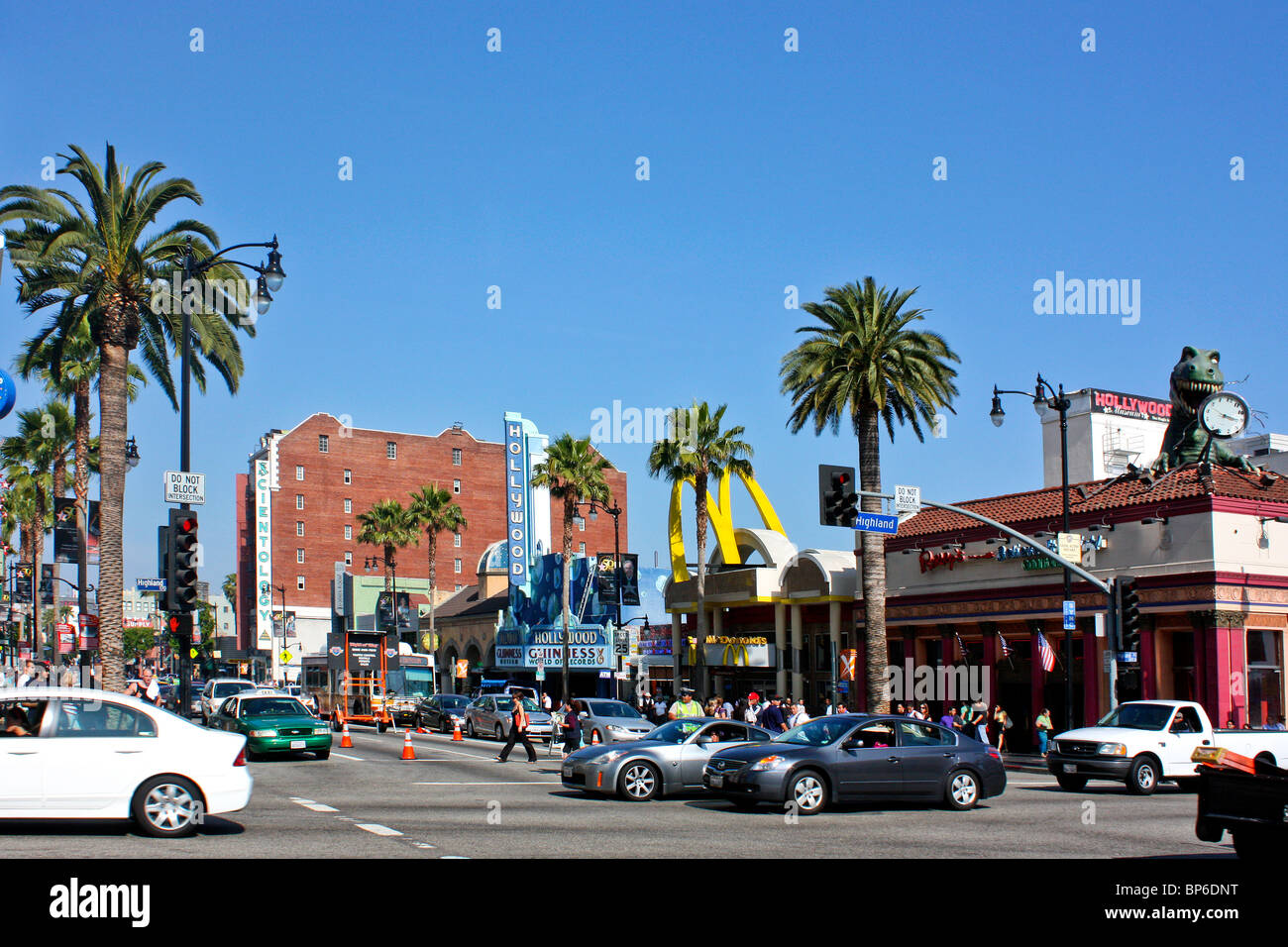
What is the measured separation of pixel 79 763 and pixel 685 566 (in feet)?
137

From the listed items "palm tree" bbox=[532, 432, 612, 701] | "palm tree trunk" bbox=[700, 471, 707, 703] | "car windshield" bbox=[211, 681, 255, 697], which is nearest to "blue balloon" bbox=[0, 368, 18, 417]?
"car windshield" bbox=[211, 681, 255, 697]

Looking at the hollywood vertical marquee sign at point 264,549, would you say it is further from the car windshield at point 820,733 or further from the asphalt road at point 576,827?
the car windshield at point 820,733

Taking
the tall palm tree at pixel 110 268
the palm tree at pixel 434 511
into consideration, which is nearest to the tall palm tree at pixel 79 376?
the tall palm tree at pixel 110 268

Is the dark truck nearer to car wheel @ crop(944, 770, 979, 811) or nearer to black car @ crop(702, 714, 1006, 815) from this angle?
black car @ crop(702, 714, 1006, 815)

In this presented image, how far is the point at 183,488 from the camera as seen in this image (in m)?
22.7

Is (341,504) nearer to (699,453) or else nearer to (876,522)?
(699,453)

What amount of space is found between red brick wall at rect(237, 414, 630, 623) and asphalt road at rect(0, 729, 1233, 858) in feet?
247

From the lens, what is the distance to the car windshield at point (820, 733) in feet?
57.8

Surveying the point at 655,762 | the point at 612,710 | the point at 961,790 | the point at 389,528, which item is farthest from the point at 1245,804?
the point at 389,528

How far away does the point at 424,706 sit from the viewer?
149 ft

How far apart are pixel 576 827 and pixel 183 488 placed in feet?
38.2

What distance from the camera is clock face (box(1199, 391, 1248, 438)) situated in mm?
36031

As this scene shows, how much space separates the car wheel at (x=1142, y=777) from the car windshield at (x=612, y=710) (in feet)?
41.3
